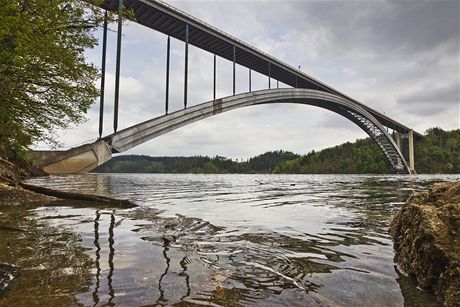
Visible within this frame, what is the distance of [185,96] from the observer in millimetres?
39031

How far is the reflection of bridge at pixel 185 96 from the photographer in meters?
31.2

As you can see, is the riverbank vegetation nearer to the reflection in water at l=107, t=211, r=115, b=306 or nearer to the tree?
the tree

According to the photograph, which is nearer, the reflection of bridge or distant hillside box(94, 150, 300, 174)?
the reflection of bridge

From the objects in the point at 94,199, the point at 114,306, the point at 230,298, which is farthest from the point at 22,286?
the point at 94,199

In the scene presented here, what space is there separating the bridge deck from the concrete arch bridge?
470cm

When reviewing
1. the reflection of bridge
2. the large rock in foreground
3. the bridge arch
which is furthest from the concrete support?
the large rock in foreground

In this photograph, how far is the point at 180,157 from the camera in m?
191

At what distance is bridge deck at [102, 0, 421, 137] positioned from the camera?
3750cm

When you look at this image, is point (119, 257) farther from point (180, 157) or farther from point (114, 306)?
point (180, 157)

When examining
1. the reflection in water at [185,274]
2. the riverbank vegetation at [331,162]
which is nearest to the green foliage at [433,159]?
the riverbank vegetation at [331,162]

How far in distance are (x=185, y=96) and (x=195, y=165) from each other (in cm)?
12708

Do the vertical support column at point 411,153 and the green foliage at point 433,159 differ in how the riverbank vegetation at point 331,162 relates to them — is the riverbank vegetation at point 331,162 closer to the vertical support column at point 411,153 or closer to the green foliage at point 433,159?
the green foliage at point 433,159

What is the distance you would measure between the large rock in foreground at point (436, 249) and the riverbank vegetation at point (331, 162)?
106576 millimetres

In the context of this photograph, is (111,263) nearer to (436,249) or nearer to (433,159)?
(436,249)
